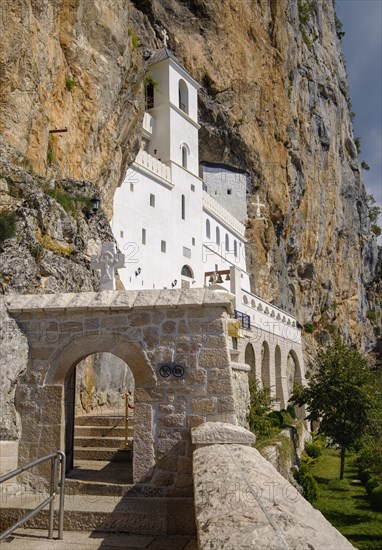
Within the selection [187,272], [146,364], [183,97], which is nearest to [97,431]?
[146,364]

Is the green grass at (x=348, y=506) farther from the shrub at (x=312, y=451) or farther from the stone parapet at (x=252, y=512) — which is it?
the stone parapet at (x=252, y=512)

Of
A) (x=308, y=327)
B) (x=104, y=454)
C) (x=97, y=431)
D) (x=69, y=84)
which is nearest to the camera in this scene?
(x=104, y=454)

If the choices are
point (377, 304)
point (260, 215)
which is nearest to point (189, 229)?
point (260, 215)

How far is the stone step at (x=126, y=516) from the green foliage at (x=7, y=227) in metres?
5.53

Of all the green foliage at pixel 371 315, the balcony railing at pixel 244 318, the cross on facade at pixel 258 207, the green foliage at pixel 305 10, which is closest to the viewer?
the balcony railing at pixel 244 318

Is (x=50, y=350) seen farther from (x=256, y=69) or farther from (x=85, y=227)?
(x=256, y=69)

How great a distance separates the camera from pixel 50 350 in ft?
22.3

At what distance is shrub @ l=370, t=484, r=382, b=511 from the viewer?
1642cm

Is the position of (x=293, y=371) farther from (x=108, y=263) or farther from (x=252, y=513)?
(x=252, y=513)

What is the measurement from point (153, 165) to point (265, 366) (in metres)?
13.5

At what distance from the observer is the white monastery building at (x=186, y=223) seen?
26.1 meters

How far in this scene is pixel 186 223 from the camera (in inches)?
1302

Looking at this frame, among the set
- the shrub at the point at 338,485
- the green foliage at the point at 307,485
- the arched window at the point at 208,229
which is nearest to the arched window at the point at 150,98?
the arched window at the point at 208,229

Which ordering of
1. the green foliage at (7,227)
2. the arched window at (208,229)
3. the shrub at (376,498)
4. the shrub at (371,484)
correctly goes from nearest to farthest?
1. the green foliage at (7,227)
2. the shrub at (376,498)
3. the shrub at (371,484)
4. the arched window at (208,229)
